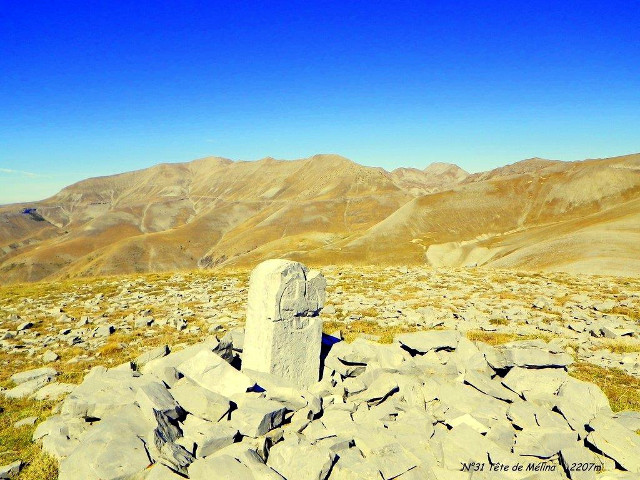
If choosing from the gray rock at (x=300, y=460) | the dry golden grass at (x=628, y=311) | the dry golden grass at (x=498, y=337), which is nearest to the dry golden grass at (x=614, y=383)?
the dry golden grass at (x=498, y=337)

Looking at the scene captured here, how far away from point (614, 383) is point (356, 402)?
8051 mm

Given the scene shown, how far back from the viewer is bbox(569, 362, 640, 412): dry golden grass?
9914 millimetres

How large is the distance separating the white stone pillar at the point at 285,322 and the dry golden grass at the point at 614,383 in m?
8.10

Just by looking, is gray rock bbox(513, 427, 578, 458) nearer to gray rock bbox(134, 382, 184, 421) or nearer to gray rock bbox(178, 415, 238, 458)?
gray rock bbox(178, 415, 238, 458)

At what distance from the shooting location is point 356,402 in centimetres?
922

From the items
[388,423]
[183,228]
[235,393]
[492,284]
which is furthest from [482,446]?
[183,228]

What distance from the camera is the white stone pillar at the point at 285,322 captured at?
10.2 metres

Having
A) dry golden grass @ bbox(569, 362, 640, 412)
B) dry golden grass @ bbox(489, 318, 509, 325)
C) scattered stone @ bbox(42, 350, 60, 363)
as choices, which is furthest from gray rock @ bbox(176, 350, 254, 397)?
dry golden grass @ bbox(489, 318, 509, 325)

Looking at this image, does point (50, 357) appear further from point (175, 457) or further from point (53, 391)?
point (175, 457)

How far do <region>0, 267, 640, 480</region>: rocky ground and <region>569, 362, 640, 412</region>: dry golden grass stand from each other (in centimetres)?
5

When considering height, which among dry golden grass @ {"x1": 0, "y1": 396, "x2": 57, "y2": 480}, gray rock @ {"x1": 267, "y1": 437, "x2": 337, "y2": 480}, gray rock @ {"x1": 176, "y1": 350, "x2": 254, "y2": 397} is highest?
gray rock @ {"x1": 176, "y1": 350, "x2": 254, "y2": 397}

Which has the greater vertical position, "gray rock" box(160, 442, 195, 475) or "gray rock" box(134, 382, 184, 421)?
"gray rock" box(134, 382, 184, 421)

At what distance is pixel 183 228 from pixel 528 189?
15136 centimetres

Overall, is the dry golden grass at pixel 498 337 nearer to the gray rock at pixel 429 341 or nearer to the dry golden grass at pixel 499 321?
the dry golden grass at pixel 499 321
